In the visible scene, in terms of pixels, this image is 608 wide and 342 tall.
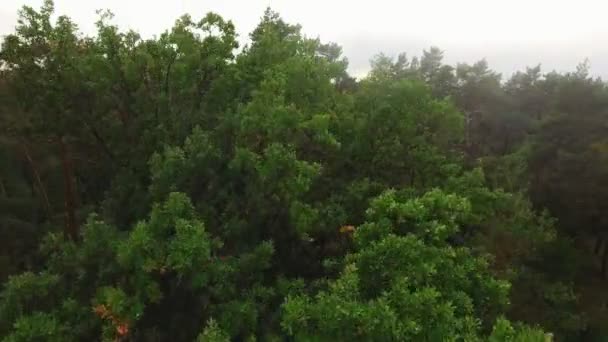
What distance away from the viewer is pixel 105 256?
1328cm

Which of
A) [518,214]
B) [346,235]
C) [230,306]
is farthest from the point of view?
[518,214]

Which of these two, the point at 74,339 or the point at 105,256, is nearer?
the point at 74,339

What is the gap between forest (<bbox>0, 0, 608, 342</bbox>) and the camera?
1152 cm

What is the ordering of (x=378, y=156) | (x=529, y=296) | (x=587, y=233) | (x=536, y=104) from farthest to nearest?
(x=536, y=104) → (x=587, y=233) → (x=529, y=296) → (x=378, y=156)

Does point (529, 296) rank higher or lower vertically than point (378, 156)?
lower

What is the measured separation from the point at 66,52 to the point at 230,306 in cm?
979

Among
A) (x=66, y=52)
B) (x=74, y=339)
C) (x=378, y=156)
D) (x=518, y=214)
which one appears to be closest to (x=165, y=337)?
(x=74, y=339)

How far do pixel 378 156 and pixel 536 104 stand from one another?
35520 mm

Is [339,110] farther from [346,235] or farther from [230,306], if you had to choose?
[230,306]

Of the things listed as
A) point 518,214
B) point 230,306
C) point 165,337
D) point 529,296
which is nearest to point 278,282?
point 230,306

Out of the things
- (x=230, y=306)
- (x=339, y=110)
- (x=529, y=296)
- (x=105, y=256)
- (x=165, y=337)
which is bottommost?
(x=529, y=296)

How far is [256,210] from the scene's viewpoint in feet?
44.7

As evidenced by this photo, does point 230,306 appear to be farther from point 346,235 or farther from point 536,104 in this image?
point 536,104

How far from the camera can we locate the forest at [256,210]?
11523mm
